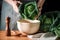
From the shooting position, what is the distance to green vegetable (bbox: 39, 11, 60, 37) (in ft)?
3.91

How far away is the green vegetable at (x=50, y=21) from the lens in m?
→ 1.19

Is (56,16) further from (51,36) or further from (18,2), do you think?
(18,2)

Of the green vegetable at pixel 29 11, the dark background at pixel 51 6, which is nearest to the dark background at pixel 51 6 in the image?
the dark background at pixel 51 6

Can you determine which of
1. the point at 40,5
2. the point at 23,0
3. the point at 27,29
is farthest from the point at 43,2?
the point at 27,29

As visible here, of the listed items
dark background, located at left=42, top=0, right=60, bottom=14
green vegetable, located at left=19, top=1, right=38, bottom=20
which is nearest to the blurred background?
dark background, located at left=42, top=0, right=60, bottom=14

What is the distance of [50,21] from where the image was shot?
125cm

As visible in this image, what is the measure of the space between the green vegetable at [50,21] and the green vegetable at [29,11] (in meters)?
0.08

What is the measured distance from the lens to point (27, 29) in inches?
45.4

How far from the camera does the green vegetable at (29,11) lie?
122 centimetres

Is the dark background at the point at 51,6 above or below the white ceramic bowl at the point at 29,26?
above

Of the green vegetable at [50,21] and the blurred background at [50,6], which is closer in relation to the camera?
the green vegetable at [50,21]

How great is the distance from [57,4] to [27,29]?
0.33 meters

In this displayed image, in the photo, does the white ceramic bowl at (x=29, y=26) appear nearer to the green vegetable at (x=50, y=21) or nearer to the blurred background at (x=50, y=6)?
the green vegetable at (x=50, y=21)

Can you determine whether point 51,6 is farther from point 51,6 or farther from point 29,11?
point 29,11
